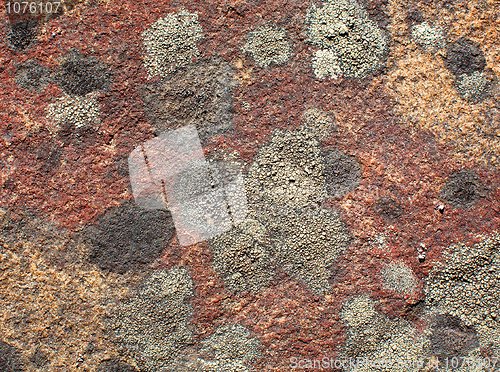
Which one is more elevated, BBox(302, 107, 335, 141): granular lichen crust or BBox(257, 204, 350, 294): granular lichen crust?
BBox(302, 107, 335, 141): granular lichen crust

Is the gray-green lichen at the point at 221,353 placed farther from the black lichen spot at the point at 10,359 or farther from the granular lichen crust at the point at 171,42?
the granular lichen crust at the point at 171,42

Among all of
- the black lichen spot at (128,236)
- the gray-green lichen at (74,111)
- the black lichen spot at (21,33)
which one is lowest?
the black lichen spot at (128,236)

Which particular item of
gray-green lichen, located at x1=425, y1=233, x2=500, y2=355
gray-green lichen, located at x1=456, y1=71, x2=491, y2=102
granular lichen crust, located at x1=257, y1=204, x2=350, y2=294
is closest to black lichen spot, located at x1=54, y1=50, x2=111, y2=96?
granular lichen crust, located at x1=257, y1=204, x2=350, y2=294

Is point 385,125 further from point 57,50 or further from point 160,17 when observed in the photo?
point 57,50

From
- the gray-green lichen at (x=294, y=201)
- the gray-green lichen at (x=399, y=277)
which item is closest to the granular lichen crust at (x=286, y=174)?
the gray-green lichen at (x=294, y=201)

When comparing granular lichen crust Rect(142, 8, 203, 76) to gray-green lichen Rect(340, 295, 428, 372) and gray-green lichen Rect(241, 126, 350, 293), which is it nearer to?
gray-green lichen Rect(241, 126, 350, 293)

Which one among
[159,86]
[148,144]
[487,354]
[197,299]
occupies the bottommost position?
[487,354]

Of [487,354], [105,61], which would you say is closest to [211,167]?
[105,61]
